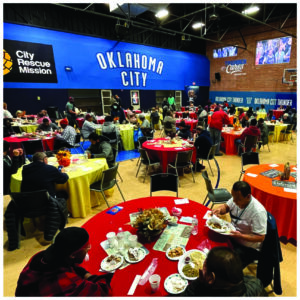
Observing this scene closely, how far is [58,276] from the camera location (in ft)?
4.09

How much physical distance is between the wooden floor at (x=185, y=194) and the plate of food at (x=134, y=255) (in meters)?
1.58

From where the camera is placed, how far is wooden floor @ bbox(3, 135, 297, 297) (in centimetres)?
243

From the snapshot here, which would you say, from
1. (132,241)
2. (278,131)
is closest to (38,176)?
(132,241)

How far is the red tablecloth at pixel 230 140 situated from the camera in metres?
7.01

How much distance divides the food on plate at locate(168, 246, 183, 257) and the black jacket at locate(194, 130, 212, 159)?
12.7 feet

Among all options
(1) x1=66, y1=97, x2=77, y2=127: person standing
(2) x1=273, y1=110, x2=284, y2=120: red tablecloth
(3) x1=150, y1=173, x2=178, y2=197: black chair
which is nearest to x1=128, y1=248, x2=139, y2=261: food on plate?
(3) x1=150, y1=173, x2=178, y2=197: black chair

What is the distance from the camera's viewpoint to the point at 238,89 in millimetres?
17141

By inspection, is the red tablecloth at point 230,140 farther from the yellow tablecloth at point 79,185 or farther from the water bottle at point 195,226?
the water bottle at point 195,226

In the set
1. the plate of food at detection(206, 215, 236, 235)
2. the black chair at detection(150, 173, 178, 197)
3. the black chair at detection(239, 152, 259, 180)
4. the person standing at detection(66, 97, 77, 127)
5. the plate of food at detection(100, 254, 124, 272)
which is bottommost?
the plate of food at detection(100, 254, 124, 272)

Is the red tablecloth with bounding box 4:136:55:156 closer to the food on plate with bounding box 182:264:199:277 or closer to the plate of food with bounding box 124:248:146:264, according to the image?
the plate of food with bounding box 124:248:146:264

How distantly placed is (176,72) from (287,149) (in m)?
12.1

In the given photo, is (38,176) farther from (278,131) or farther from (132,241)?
(278,131)

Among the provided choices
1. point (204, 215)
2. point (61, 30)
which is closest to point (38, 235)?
point (204, 215)

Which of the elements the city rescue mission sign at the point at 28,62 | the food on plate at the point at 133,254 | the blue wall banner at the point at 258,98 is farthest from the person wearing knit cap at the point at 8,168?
the blue wall banner at the point at 258,98
